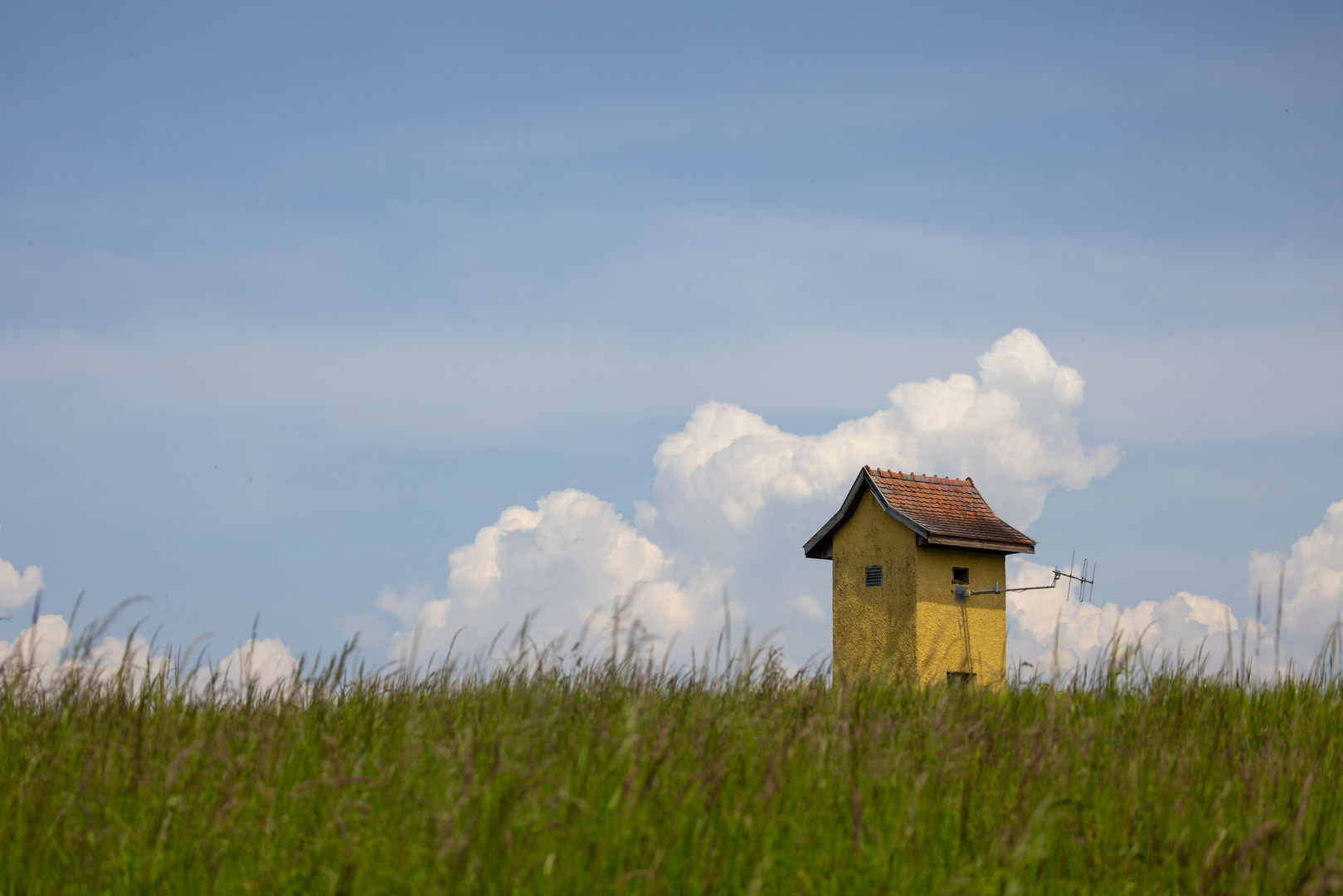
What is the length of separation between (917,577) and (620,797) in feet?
45.7

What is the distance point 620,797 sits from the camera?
4688 mm

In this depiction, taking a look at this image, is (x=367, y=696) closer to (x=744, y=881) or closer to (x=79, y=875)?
(x=79, y=875)

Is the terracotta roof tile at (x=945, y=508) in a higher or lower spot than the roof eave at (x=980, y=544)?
higher

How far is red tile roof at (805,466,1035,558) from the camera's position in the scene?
18.0 metres

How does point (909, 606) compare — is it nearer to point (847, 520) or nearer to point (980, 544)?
point (980, 544)

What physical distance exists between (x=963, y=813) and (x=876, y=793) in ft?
1.57

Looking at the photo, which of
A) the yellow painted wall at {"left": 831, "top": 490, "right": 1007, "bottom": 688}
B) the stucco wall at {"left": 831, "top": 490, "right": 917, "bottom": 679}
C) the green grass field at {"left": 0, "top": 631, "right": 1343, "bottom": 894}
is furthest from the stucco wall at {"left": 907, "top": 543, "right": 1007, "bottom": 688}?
the green grass field at {"left": 0, "top": 631, "right": 1343, "bottom": 894}

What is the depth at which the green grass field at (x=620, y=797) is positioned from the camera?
4.24 metres

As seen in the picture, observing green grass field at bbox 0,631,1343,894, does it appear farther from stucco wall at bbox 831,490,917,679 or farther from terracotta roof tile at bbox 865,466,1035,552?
terracotta roof tile at bbox 865,466,1035,552

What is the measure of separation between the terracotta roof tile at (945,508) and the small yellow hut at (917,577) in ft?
0.08

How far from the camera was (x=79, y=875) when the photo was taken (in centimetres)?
459

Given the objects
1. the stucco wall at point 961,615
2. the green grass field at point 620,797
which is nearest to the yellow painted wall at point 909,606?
the stucco wall at point 961,615

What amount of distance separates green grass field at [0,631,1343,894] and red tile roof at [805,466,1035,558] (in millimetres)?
10994

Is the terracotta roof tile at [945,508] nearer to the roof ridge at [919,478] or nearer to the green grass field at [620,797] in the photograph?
the roof ridge at [919,478]
